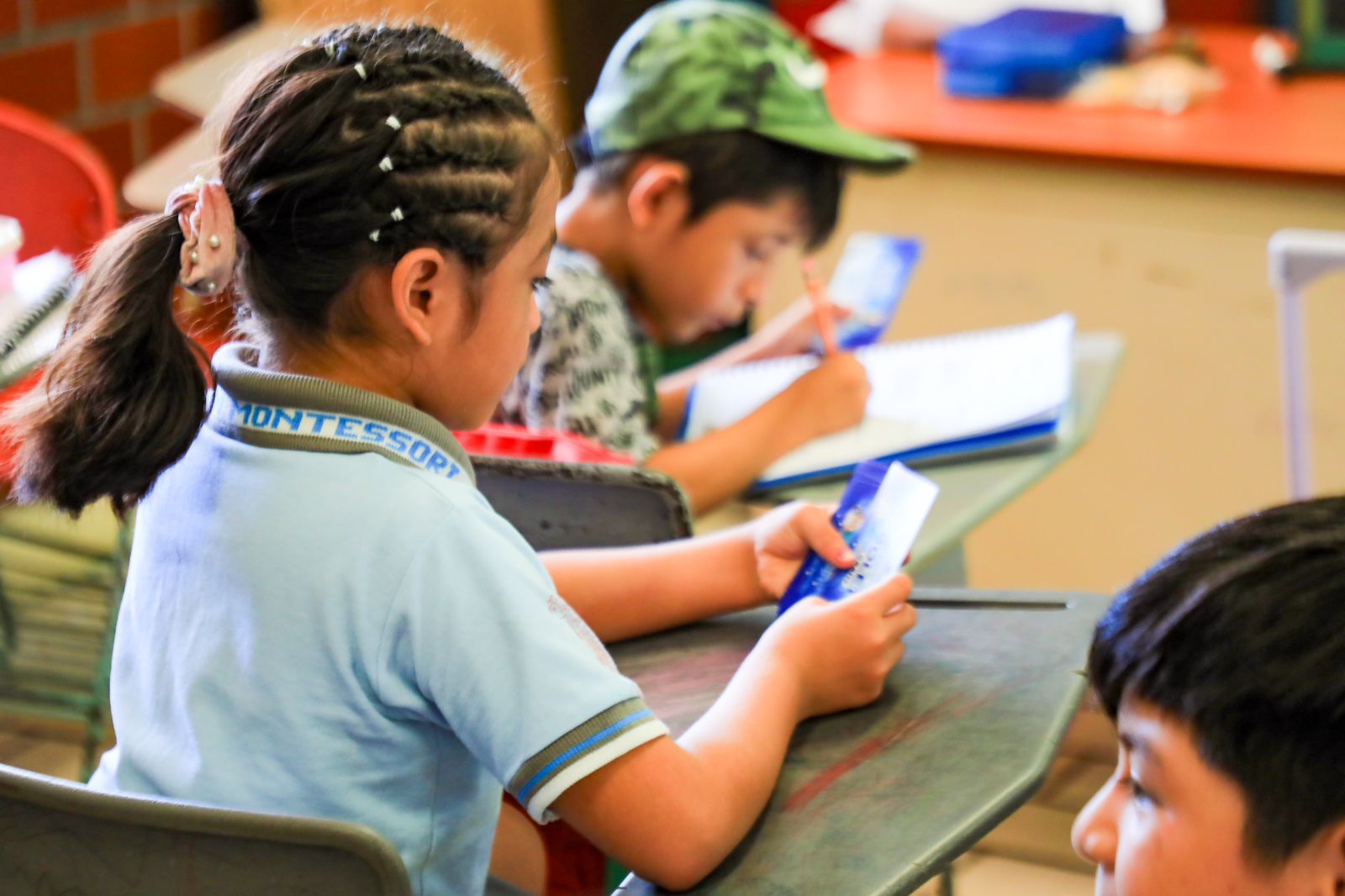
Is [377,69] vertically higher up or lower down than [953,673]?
higher up

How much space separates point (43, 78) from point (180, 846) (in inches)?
77.5

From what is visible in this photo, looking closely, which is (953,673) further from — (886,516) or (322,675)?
(322,675)

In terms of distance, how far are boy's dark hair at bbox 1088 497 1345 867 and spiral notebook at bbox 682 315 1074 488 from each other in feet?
1.62

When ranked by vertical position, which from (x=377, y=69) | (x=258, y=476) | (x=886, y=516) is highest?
(x=377, y=69)

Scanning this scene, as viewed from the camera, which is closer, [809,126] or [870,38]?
[809,126]

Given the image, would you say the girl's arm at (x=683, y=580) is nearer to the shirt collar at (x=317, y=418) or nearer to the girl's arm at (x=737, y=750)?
the girl's arm at (x=737, y=750)

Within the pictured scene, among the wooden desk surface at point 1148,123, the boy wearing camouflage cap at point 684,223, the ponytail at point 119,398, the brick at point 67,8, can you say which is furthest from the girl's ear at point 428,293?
the brick at point 67,8

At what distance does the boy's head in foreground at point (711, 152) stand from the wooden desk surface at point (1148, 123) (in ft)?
1.95

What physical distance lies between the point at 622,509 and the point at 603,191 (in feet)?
1.87

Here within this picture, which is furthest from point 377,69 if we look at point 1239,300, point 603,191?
point 1239,300

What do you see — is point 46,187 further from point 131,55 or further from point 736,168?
point 131,55

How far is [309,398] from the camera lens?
79cm

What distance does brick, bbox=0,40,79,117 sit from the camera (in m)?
2.23

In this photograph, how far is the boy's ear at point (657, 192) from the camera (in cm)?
150
